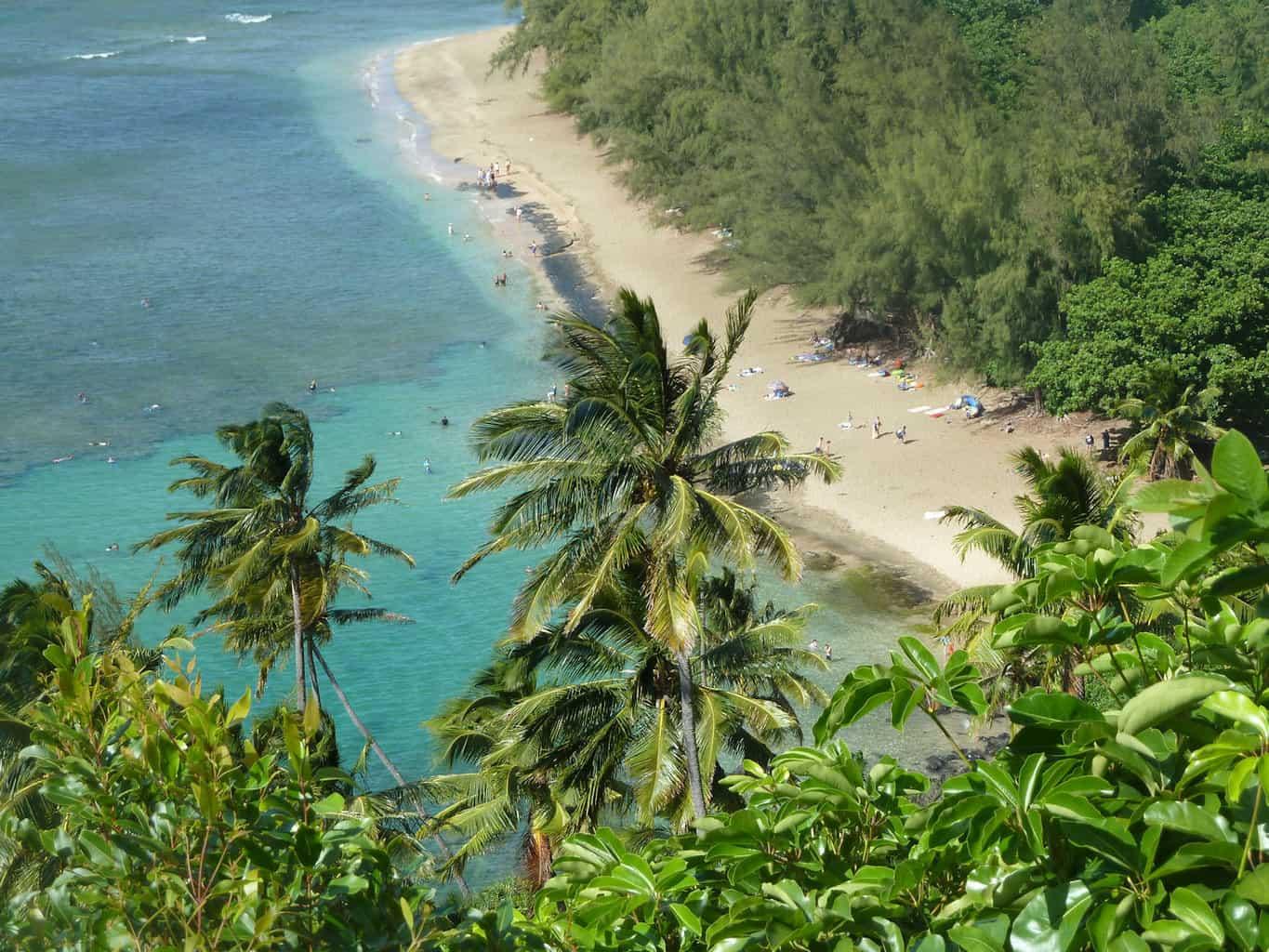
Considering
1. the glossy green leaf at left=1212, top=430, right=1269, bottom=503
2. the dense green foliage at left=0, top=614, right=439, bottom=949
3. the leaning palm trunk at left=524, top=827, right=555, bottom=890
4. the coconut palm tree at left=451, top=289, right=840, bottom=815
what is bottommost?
the leaning palm trunk at left=524, top=827, right=555, bottom=890

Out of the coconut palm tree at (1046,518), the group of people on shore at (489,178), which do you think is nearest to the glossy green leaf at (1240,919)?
the coconut palm tree at (1046,518)

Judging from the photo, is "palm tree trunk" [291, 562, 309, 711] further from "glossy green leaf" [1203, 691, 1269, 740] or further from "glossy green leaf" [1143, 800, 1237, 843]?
"glossy green leaf" [1203, 691, 1269, 740]

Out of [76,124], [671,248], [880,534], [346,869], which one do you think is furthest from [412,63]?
[346,869]

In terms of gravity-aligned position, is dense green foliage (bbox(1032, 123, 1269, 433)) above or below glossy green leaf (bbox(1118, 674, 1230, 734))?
below

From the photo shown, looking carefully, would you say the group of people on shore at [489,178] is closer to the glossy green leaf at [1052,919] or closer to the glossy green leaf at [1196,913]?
the glossy green leaf at [1052,919]

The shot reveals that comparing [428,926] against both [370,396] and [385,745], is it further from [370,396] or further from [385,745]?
[370,396]

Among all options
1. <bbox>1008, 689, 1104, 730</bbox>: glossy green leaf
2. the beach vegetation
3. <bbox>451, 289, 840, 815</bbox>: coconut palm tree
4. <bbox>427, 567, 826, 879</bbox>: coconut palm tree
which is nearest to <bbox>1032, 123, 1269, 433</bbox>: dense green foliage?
<bbox>427, 567, 826, 879</bbox>: coconut palm tree
